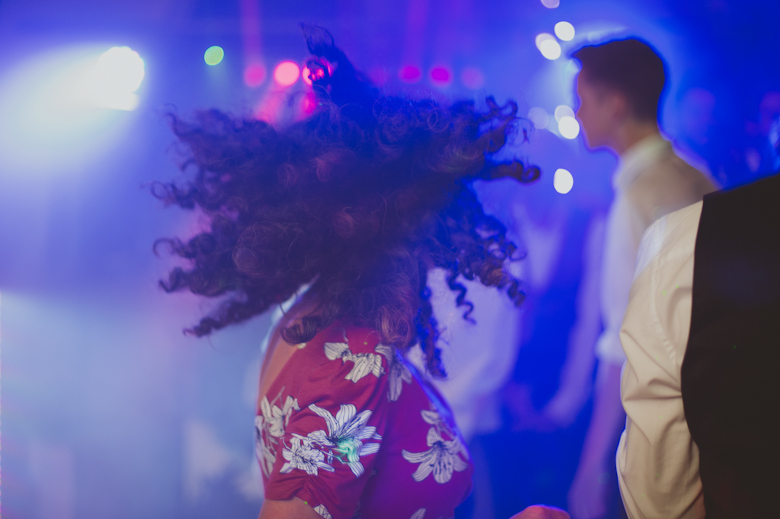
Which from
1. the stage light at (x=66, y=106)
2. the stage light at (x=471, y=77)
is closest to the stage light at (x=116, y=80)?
the stage light at (x=66, y=106)

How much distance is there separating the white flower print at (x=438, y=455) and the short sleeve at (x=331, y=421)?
0.14 metres

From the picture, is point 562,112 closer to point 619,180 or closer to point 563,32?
point 563,32

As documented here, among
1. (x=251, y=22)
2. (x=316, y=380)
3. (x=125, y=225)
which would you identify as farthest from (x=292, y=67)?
(x=316, y=380)

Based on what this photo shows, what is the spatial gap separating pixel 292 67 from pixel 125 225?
0.82 m

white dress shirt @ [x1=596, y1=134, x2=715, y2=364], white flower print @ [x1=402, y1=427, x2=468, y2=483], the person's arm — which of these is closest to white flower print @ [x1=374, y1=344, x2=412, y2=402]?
white flower print @ [x1=402, y1=427, x2=468, y2=483]

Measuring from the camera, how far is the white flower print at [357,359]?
2.18 feet

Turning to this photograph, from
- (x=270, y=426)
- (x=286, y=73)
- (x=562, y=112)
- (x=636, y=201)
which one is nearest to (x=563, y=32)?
(x=562, y=112)

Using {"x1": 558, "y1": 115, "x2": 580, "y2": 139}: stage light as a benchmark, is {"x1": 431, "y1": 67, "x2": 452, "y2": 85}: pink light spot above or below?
above

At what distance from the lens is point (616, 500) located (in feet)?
4.50

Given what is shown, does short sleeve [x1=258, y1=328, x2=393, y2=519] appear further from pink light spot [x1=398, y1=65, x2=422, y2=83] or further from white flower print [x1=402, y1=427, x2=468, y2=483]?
pink light spot [x1=398, y1=65, x2=422, y2=83]

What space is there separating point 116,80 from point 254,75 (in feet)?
1.50

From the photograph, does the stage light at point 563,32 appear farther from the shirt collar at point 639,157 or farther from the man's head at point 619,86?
the shirt collar at point 639,157

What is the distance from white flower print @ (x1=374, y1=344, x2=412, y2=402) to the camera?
0.70 meters

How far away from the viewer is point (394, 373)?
75cm
